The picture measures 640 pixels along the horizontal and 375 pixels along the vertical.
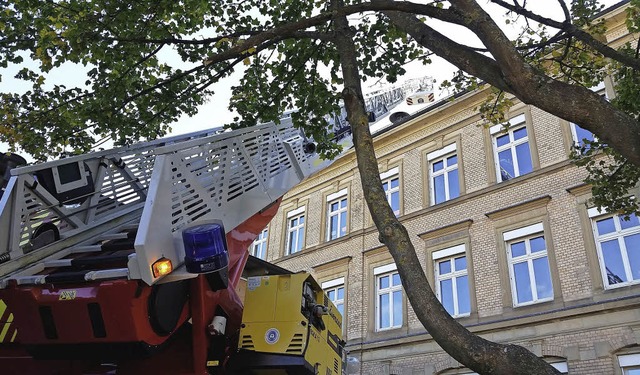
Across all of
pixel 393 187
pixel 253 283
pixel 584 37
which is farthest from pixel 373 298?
pixel 584 37

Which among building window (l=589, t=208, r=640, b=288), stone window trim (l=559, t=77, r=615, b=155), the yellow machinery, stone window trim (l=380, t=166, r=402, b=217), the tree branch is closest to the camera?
the yellow machinery

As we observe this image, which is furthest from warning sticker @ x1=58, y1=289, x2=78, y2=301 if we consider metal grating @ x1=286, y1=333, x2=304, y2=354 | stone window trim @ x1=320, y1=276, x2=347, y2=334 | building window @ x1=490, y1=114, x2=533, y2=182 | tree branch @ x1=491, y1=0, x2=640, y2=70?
stone window trim @ x1=320, y1=276, x2=347, y2=334

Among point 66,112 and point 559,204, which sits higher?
point 559,204

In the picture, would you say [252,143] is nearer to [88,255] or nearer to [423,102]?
[88,255]

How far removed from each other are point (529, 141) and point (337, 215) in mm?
7699

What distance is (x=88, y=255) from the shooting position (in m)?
4.66

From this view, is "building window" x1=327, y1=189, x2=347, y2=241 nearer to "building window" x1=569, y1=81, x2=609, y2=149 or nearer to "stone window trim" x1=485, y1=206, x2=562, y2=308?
"stone window trim" x1=485, y1=206, x2=562, y2=308

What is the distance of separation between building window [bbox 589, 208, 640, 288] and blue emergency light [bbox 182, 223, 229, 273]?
34.3 feet

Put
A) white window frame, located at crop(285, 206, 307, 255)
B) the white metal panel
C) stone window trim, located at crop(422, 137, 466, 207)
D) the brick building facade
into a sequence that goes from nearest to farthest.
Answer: the white metal panel < the brick building facade < stone window trim, located at crop(422, 137, 466, 207) < white window frame, located at crop(285, 206, 307, 255)

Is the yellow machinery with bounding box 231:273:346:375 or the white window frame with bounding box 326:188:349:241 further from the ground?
the white window frame with bounding box 326:188:349:241

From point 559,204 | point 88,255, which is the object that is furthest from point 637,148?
point 559,204

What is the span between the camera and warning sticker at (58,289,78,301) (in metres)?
3.67

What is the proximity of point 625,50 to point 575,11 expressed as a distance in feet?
3.42

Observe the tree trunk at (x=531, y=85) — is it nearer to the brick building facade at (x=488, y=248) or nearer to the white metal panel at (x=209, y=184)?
the white metal panel at (x=209, y=184)
